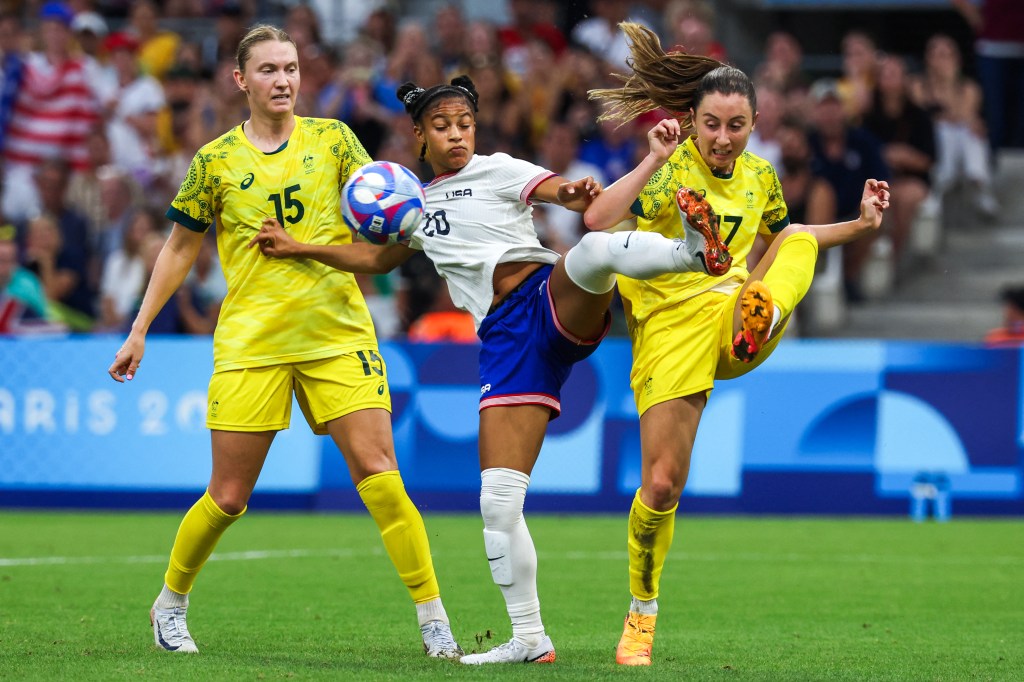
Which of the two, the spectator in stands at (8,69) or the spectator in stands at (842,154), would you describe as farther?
the spectator in stands at (8,69)

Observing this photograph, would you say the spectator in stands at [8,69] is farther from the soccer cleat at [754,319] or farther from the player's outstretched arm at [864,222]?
the soccer cleat at [754,319]

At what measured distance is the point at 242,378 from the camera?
6508mm

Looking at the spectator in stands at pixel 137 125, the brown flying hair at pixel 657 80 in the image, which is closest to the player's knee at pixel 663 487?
→ the brown flying hair at pixel 657 80

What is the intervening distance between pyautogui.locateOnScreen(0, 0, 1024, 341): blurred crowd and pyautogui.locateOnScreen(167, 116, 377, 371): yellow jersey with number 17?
7.52 metres

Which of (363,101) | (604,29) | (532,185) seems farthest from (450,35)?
(532,185)

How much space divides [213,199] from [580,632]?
2.61 meters

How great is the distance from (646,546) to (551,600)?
204cm

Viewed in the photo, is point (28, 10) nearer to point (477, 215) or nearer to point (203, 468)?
point (203, 468)

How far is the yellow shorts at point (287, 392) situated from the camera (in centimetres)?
647

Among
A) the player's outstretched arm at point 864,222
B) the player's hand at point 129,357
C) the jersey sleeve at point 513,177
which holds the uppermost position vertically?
the jersey sleeve at point 513,177

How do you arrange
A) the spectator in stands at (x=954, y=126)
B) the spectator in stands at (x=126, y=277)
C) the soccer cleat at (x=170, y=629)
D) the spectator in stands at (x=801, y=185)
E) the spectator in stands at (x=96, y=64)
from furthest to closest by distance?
the spectator in stands at (x=96, y=64)
the spectator in stands at (x=954, y=126)
the spectator in stands at (x=126, y=277)
the spectator in stands at (x=801, y=185)
the soccer cleat at (x=170, y=629)

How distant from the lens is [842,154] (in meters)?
15.9

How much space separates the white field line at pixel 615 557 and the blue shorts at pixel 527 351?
4.06 m

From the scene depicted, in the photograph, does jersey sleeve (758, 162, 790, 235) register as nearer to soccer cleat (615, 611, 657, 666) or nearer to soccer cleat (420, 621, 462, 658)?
soccer cleat (615, 611, 657, 666)
